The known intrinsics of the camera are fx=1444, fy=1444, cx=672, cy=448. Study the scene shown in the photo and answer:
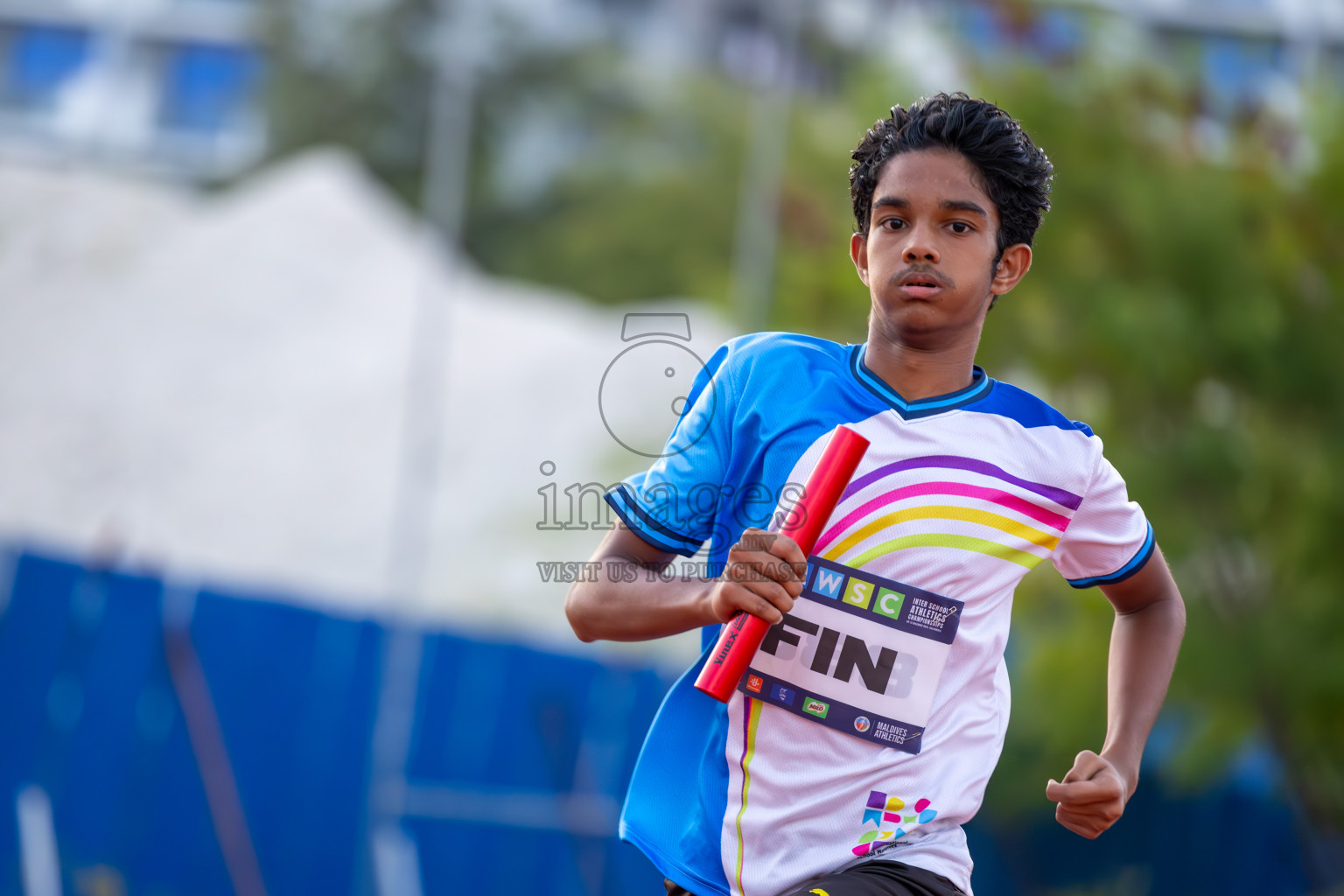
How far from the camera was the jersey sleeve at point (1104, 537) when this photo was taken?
2027 millimetres

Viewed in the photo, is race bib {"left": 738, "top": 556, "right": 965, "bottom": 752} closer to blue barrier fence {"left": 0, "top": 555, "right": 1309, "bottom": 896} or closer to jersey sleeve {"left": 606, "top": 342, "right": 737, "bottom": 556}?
jersey sleeve {"left": 606, "top": 342, "right": 737, "bottom": 556}

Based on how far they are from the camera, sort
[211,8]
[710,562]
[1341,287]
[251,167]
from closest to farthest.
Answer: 1. [710,562]
2. [1341,287]
3. [251,167]
4. [211,8]

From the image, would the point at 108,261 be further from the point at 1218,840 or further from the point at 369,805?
the point at 1218,840

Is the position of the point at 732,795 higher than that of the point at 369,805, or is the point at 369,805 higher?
the point at 732,795

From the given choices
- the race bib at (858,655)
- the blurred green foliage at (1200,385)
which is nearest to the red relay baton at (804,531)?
the race bib at (858,655)

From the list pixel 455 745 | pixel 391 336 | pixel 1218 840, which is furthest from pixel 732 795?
pixel 391 336

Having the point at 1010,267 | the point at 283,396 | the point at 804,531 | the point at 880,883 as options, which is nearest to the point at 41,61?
the point at 283,396

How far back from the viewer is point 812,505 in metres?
1.72

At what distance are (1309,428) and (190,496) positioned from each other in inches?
538

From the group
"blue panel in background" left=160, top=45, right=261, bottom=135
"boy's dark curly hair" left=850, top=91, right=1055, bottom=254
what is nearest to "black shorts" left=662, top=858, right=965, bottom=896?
"boy's dark curly hair" left=850, top=91, right=1055, bottom=254

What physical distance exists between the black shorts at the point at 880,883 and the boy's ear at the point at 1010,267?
786mm

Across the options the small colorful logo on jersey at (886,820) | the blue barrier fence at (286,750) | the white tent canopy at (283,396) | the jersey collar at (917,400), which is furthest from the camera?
the white tent canopy at (283,396)

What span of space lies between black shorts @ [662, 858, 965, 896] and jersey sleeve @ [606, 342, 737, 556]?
0.46 metres

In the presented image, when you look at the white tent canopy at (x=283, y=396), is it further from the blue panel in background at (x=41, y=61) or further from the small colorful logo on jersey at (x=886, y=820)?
the small colorful logo on jersey at (x=886, y=820)
